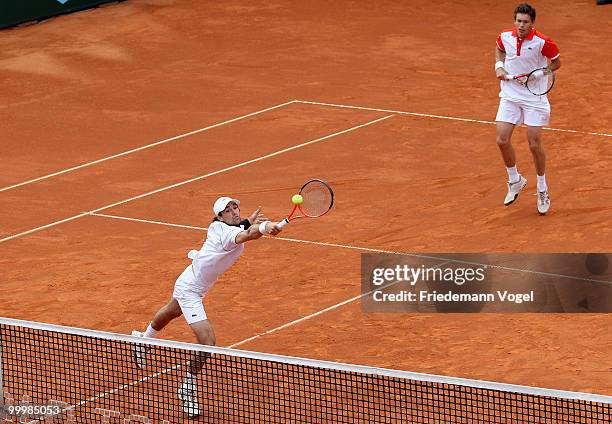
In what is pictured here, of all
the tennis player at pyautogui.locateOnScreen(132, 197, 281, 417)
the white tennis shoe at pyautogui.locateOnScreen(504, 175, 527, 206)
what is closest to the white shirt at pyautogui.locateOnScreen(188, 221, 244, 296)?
the tennis player at pyautogui.locateOnScreen(132, 197, 281, 417)

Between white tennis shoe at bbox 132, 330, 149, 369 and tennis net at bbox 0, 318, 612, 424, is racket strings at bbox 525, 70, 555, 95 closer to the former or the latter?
tennis net at bbox 0, 318, 612, 424

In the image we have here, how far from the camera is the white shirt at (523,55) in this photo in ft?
46.8

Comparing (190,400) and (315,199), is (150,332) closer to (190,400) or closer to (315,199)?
(190,400)

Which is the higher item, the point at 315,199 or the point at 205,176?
the point at 315,199

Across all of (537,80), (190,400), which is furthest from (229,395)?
(537,80)

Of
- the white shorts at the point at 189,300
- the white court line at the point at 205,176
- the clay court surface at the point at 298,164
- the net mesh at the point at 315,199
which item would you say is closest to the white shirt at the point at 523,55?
the clay court surface at the point at 298,164

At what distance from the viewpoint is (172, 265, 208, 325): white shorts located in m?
10.5

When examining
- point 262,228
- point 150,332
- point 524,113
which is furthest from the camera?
point 524,113

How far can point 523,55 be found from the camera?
14312mm

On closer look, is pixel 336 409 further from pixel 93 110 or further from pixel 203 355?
pixel 93 110

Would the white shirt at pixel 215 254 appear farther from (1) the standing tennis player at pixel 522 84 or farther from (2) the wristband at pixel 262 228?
(1) the standing tennis player at pixel 522 84

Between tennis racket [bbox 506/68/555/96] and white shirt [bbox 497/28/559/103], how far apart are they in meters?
0.07

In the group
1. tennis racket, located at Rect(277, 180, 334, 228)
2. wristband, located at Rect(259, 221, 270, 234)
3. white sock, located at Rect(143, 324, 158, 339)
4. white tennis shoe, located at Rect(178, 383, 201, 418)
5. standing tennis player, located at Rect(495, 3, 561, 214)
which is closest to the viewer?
wristband, located at Rect(259, 221, 270, 234)

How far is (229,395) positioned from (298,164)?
7.19 metres
